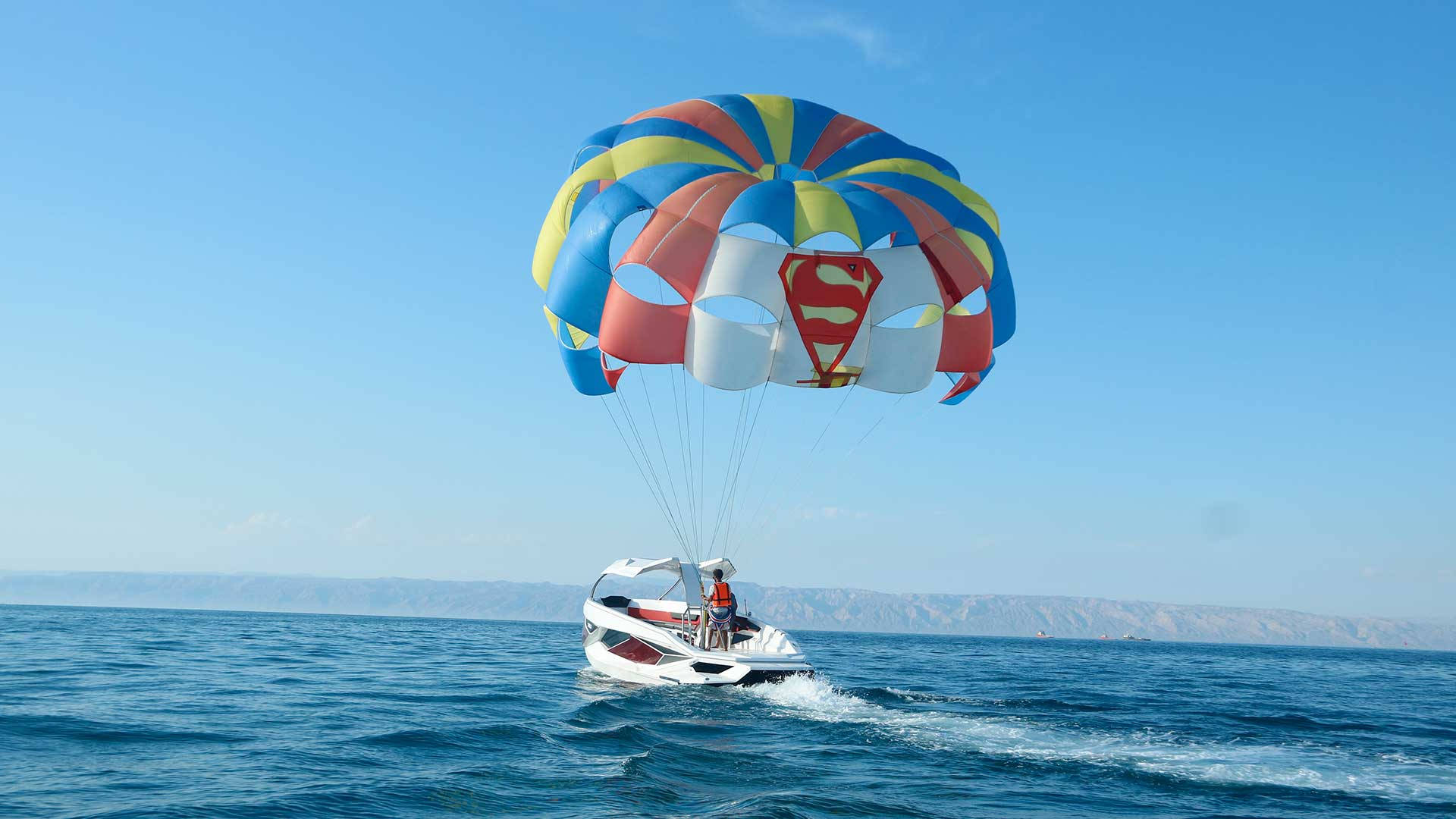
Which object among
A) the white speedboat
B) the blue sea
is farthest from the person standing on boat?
the blue sea

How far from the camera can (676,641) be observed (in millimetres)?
14727

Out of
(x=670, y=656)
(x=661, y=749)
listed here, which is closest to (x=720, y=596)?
(x=670, y=656)

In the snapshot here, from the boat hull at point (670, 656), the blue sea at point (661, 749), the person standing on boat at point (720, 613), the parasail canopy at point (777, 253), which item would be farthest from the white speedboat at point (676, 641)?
the parasail canopy at point (777, 253)

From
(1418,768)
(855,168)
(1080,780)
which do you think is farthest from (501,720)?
(1418,768)

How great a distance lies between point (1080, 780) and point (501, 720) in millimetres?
7329

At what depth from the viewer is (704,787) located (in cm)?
882

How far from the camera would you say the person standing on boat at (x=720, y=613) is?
1517 cm

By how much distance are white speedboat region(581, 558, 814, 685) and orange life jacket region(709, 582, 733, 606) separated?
369 millimetres

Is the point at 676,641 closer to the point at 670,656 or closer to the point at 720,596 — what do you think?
the point at 670,656

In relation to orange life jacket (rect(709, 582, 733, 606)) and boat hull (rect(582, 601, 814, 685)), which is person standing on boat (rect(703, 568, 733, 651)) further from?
boat hull (rect(582, 601, 814, 685))

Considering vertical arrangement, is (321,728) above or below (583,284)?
below

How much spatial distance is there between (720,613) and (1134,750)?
6338 mm

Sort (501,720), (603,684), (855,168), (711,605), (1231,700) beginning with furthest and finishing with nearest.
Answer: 1. (1231,700)
2. (603,684)
3. (711,605)
4. (855,168)
5. (501,720)

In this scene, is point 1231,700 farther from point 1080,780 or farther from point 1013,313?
point 1080,780
